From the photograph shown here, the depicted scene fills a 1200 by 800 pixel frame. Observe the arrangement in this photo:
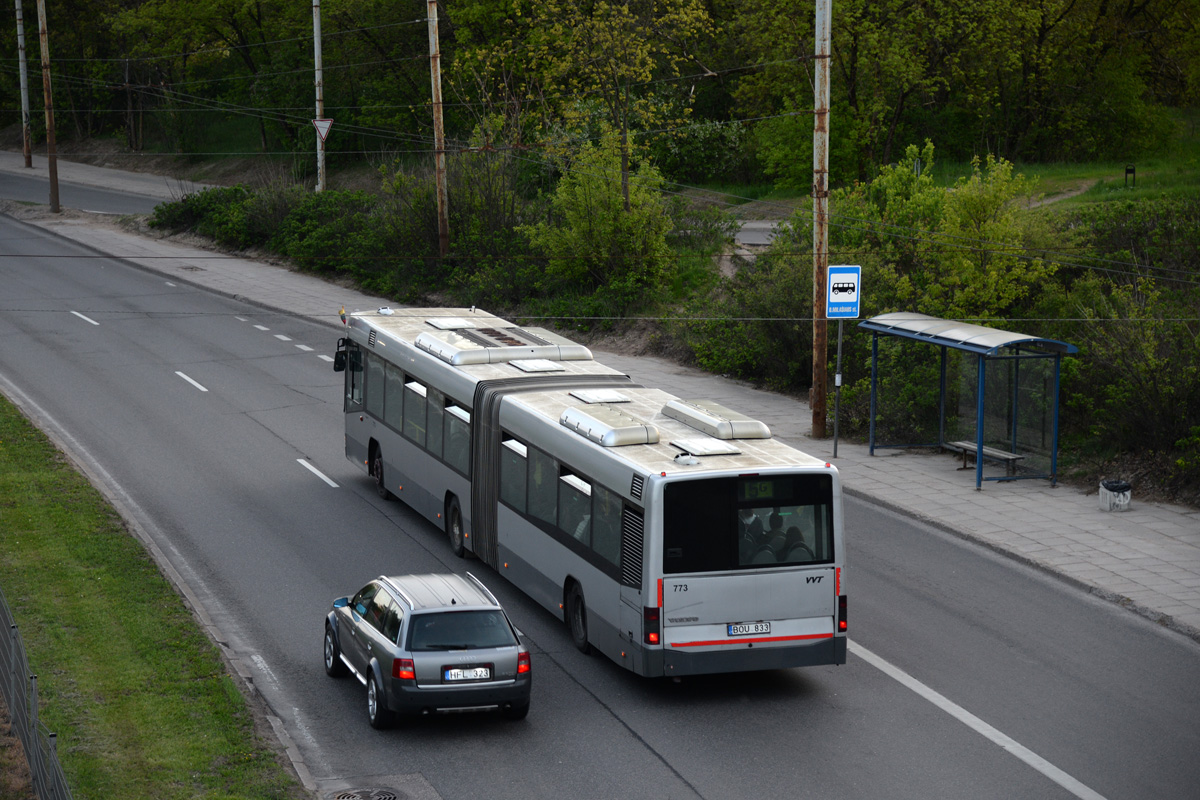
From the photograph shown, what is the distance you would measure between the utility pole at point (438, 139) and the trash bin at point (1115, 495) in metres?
22.3

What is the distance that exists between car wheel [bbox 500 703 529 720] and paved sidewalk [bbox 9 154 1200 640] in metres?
7.94

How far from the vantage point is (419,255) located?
40719 millimetres

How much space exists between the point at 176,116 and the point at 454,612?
67.9 meters

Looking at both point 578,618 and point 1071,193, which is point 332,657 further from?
point 1071,193

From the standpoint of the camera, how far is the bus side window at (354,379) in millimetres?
21531

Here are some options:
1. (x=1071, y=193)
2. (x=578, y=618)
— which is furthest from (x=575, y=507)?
(x=1071, y=193)

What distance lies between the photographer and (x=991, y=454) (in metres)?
21.1

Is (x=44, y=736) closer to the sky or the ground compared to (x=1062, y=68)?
closer to the ground

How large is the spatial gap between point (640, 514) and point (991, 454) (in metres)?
10.6

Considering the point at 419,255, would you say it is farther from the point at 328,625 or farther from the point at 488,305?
the point at 328,625

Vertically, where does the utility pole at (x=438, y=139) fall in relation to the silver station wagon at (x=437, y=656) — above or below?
above

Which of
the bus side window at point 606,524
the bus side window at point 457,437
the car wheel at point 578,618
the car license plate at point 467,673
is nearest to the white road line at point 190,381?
the bus side window at point 457,437

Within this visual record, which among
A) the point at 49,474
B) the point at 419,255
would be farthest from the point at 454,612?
the point at 419,255

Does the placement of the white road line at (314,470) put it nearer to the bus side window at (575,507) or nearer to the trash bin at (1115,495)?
the bus side window at (575,507)
